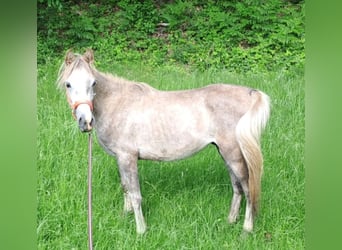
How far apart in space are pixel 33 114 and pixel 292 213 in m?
1.20

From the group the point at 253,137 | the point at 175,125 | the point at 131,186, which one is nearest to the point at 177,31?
the point at 175,125

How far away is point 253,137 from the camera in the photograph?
2180 millimetres

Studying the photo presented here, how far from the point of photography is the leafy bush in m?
2.46

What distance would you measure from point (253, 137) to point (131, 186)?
54 centimetres

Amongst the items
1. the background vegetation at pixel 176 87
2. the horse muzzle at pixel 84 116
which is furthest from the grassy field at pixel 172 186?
the horse muzzle at pixel 84 116

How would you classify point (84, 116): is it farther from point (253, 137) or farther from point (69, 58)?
point (253, 137)

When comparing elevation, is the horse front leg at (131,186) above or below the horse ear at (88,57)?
below

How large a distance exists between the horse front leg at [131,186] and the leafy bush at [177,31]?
0.49 meters

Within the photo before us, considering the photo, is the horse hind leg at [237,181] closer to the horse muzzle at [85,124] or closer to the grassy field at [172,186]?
the grassy field at [172,186]

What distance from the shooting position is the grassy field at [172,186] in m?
2.32

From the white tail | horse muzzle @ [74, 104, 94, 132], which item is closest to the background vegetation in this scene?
the white tail

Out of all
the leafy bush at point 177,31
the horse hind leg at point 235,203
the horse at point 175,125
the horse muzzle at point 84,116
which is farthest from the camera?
the leafy bush at point 177,31
